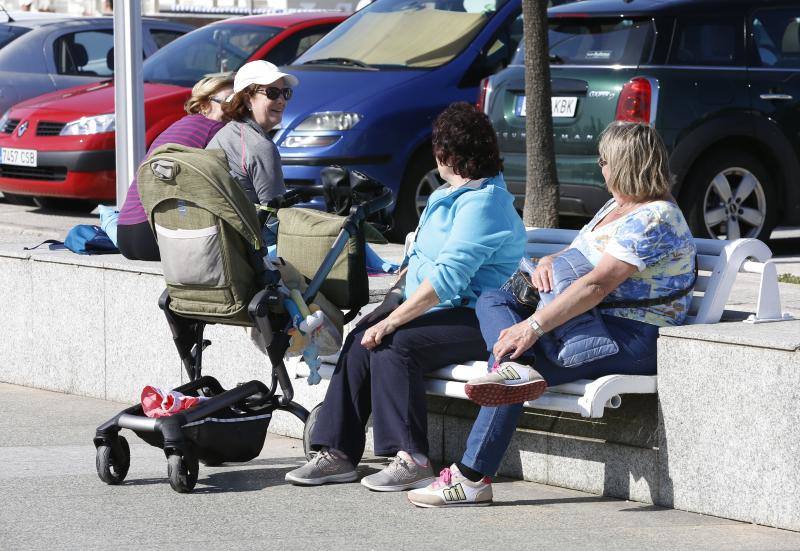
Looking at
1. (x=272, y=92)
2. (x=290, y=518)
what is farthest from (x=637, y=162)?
(x=272, y=92)

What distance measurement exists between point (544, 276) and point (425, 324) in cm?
46

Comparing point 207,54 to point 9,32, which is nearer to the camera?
point 207,54

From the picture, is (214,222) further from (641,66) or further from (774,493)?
(641,66)

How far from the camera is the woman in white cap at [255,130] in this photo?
627 cm

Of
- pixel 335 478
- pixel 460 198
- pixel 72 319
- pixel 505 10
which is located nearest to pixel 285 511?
pixel 335 478

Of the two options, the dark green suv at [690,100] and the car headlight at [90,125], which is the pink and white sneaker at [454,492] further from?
the car headlight at [90,125]

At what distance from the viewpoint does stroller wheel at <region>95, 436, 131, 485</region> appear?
18.2 feet

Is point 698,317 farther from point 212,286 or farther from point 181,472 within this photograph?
point 181,472

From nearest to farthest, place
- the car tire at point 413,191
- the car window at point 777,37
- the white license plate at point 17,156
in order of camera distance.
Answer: the car window at point 777,37 → the car tire at point 413,191 → the white license plate at point 17,156

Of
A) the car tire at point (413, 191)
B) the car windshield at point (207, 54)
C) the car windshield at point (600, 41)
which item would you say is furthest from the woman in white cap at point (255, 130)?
the car windshield at point (207, 54)

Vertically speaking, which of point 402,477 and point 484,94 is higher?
point 484,94

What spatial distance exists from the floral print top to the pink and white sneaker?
744mm

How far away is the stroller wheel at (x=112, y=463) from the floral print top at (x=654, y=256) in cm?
185

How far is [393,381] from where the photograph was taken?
17.6 feet
